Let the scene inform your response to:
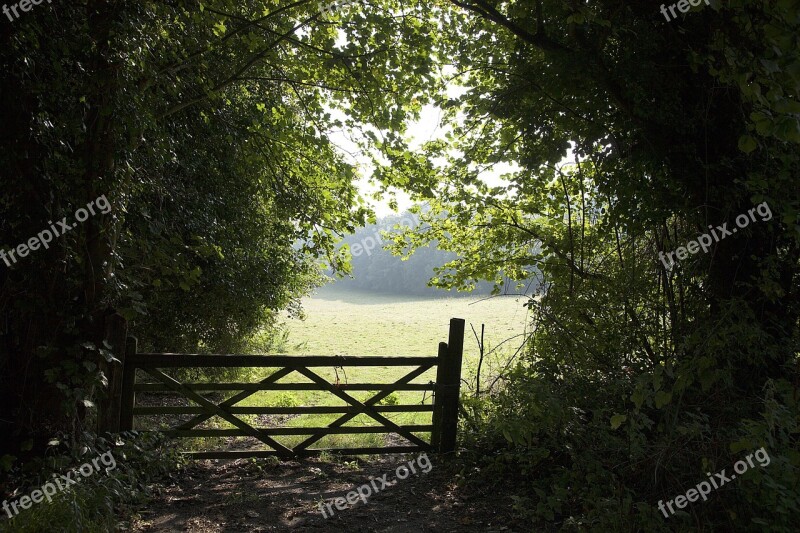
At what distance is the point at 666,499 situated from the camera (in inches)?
166

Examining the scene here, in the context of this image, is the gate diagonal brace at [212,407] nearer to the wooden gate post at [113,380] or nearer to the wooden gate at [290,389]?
the wooden gate at [290,389]

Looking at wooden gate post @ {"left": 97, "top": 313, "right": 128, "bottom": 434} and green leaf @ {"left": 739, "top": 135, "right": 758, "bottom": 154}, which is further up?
green leaf @ {"left": 739, "top": 135, "right": 758, "bottom": 154}

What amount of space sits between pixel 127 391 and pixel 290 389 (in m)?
1.86

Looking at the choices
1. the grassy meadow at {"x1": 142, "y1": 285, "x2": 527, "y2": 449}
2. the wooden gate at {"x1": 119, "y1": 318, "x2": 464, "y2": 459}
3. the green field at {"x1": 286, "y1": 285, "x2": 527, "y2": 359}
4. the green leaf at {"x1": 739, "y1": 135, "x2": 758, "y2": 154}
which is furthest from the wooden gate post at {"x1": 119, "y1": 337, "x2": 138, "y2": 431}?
the green field at {"x1": 286, "y1": 285, "x2": 527, "y2": 359}

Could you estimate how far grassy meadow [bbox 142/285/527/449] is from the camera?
34.0 feet

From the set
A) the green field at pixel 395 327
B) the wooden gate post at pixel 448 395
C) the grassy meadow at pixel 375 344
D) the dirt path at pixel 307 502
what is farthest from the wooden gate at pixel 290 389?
the green field at pixel 395 327

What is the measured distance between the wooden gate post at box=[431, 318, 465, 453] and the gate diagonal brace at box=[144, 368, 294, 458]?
198cm

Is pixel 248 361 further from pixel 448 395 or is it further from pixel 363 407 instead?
pixel 448 395

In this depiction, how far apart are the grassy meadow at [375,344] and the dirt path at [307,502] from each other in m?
1.23

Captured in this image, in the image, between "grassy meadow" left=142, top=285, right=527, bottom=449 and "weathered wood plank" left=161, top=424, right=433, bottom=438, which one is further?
"grassy meadow" left=142, top=285, right=527, bottom=449

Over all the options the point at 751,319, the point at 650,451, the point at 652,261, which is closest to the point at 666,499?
the point at 650,451

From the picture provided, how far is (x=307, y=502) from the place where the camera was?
17.7 ft

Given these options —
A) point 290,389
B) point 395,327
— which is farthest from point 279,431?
point 395,327

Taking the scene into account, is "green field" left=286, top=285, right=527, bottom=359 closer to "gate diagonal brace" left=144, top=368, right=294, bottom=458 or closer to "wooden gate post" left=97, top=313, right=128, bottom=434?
"gate diagonal brace" left=144, top=368, right=294, bottom=458
